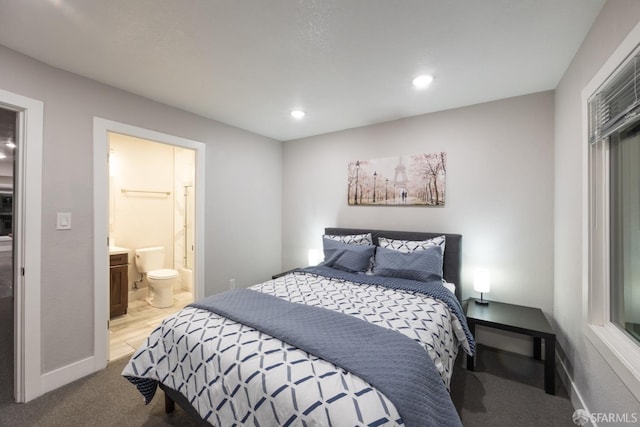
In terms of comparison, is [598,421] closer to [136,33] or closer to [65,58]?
[136,33]

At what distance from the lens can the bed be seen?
1.10 metres

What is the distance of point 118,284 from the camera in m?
3.41

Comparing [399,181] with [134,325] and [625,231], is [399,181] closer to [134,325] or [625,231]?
[625,231]

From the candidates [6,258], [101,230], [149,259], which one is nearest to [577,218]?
[101,230]

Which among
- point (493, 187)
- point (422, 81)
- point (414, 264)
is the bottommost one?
point (414, 264)

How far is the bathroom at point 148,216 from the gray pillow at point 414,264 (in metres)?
2.56

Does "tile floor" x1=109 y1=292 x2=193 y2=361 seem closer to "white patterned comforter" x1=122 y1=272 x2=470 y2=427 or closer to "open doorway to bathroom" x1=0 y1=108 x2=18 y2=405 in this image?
"open doorway to bathroom" x1=0 y1=108 x2=18 y2=405

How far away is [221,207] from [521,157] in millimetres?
3295

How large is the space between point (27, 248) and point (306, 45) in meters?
2.44

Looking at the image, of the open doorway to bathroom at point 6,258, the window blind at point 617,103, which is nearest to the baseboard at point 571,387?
the window blind at point 617,103

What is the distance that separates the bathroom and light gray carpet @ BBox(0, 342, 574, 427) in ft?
4.11

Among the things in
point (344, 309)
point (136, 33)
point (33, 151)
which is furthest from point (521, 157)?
point (33, 151)

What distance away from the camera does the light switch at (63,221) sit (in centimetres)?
210

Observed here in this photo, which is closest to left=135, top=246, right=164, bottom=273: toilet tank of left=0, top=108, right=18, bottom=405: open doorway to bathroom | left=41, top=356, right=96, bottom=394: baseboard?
left=0, top=108, right=18, bottom=405: open doorway to bathroom
